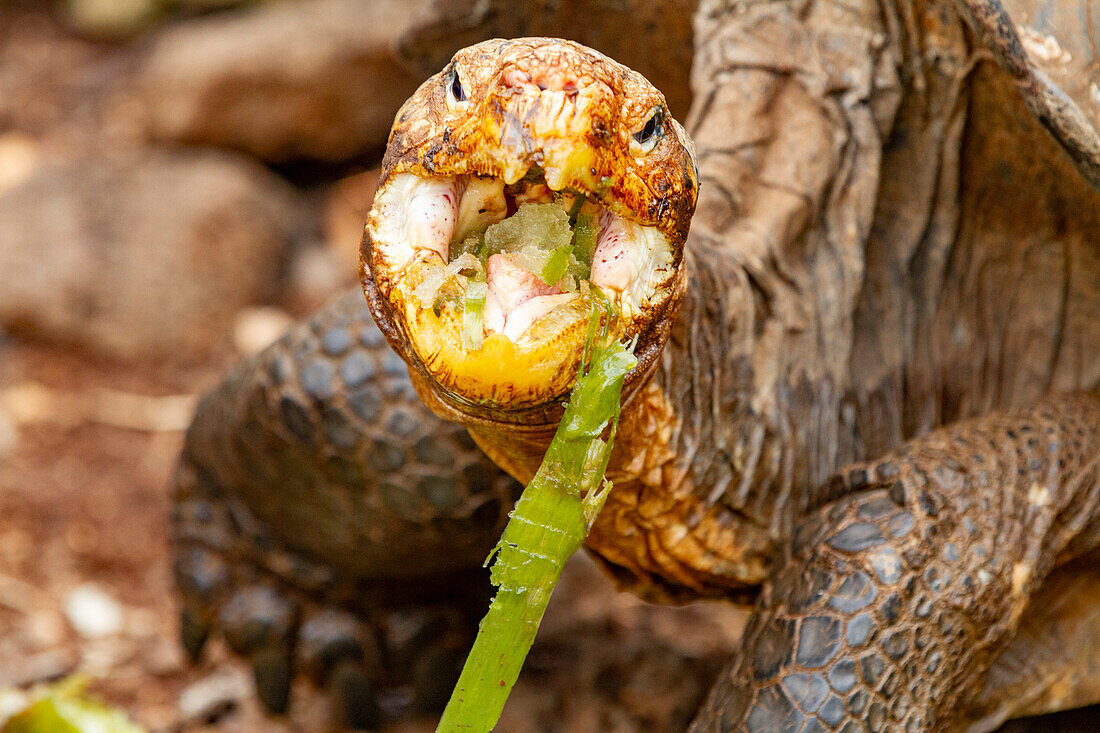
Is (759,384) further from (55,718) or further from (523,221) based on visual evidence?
(55,718)

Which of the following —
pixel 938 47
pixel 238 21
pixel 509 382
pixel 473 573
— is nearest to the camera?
pixel 509 382

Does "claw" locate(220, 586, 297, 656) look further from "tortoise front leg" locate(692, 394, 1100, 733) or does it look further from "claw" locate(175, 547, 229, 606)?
"tortoise front leg" locate(692, 394, 1100, 733)

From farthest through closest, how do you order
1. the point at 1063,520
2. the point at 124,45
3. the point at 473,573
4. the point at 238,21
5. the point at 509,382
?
the point at 124,45 → the point at 238,21 → the point at 473,573 → the point at 1063,520 → the point at 509,382

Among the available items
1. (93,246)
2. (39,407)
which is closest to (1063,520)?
(39,407)

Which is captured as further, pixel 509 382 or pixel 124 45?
pixel 124 45

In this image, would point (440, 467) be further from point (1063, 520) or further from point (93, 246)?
point (93, 246)

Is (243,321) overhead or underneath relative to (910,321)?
underneath

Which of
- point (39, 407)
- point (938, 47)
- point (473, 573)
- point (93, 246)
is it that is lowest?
point (39, 407)
